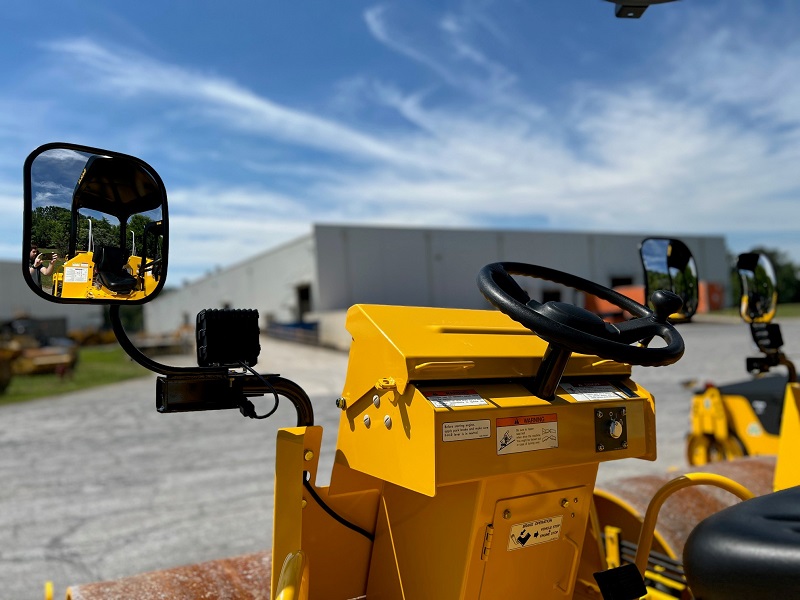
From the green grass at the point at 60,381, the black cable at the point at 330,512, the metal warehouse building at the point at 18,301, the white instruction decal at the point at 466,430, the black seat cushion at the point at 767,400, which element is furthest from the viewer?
the metal warehouse building at the point at 18,301

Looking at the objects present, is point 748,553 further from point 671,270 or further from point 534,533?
point 671,270

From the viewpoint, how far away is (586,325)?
4.58 ft

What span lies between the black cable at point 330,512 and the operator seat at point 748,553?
3.02 feet

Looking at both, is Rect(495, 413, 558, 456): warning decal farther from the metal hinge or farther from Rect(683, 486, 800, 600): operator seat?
Rect(683, 486, 800, 600): operator seat

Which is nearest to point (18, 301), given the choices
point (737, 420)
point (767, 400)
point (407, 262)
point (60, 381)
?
point (60, 381)

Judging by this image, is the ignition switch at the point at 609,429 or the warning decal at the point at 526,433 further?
the ignition switch at the point at 609,429

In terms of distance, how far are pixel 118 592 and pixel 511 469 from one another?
1172 mm

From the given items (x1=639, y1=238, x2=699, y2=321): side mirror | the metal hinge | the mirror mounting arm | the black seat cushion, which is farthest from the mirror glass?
the mirror mounting arm

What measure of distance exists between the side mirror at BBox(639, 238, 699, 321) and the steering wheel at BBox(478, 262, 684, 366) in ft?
2.10

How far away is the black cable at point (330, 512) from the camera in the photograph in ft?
5.64

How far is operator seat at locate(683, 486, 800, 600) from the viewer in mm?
986

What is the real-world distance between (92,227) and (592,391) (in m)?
1.18

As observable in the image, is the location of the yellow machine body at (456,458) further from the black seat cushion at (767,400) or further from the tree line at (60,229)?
the black seat cushion at (767,400)

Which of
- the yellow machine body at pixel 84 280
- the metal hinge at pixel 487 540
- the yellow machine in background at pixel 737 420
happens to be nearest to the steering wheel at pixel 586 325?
the metal hinge at pixel 487 540
